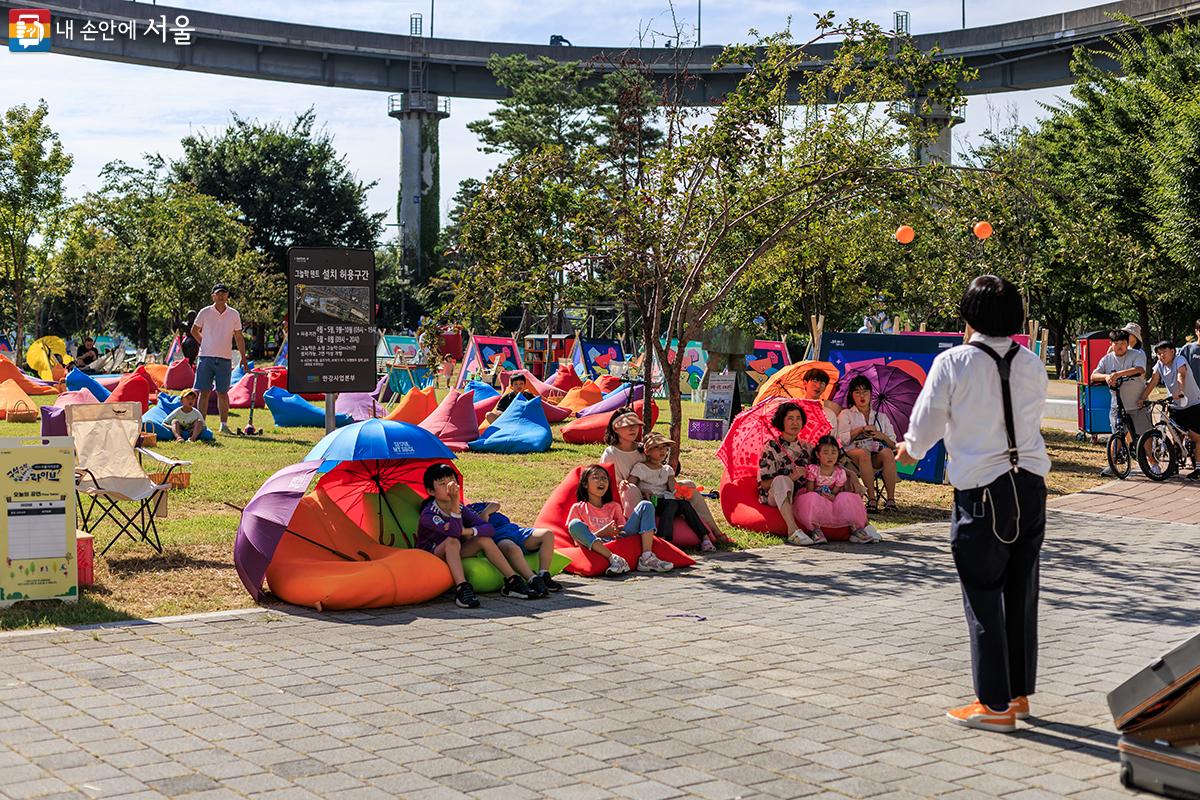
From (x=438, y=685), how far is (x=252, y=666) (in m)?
1.05

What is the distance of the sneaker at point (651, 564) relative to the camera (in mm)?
9797

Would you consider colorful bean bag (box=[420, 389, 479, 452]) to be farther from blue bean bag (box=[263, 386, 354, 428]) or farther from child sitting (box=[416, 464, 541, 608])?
child sitting (box=[416, 464, 541, 608])

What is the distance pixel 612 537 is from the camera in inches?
388

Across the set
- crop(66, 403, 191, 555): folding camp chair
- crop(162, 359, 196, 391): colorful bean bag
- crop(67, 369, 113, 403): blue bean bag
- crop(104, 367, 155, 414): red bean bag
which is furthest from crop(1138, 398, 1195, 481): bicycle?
crop(162, 359, 196, 391): colorful bean bag

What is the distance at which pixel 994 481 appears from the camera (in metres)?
5.66

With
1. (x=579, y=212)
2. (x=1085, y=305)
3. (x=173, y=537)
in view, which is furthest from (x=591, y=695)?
(x=1085, y=305)

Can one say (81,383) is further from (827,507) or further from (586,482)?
(827,507)

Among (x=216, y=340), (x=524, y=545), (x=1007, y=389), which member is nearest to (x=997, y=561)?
(x=1007, y=389)

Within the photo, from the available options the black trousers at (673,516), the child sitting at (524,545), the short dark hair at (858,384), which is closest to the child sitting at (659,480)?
the black trousers at (673,516)

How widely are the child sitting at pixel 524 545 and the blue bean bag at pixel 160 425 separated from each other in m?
9.22

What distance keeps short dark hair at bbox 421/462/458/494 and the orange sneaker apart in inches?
161

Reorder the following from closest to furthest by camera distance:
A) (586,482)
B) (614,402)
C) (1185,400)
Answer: (586,482)
(1185,400)
(614,402)

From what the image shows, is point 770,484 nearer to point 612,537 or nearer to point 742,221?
point 612,537

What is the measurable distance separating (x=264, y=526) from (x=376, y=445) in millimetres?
887
